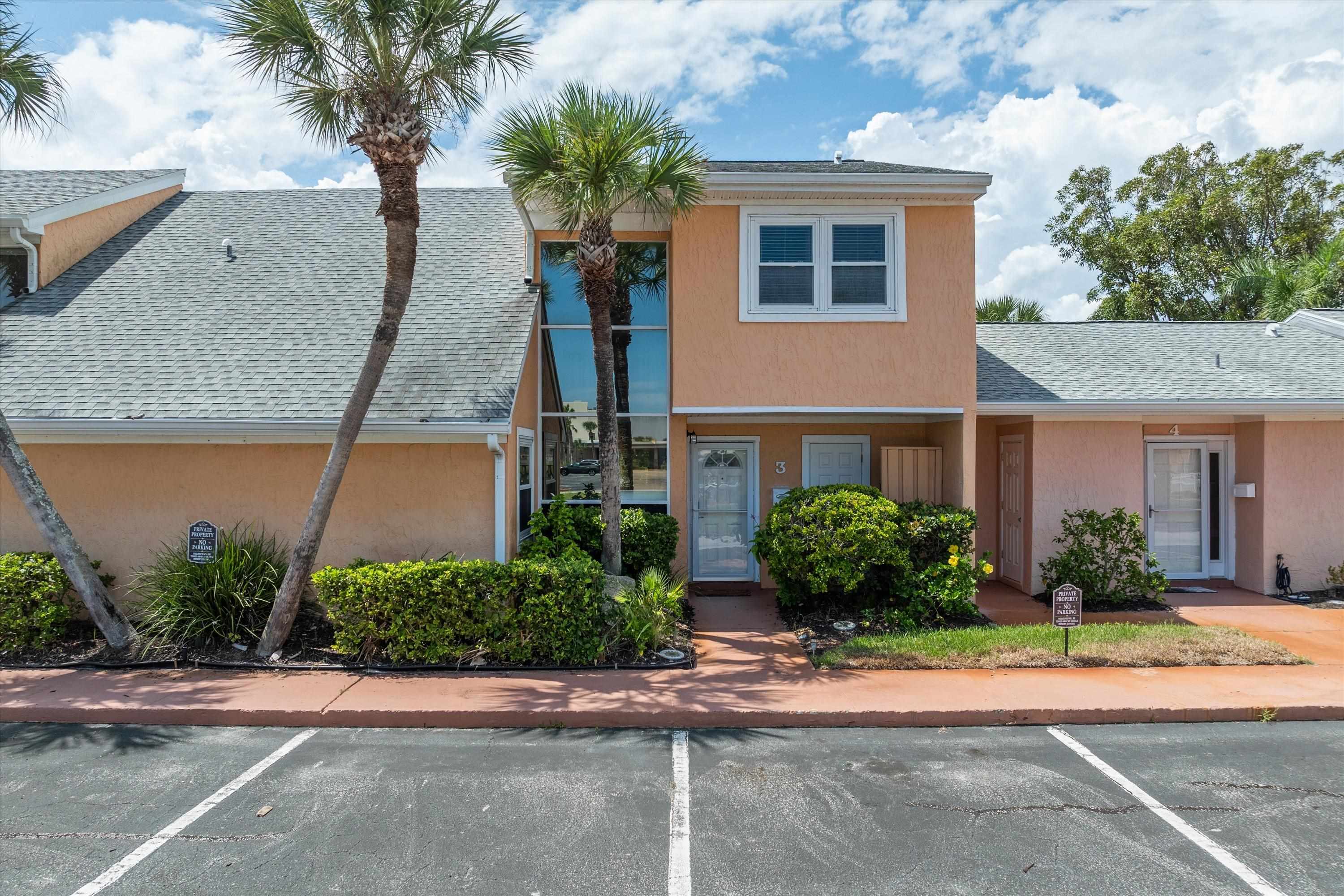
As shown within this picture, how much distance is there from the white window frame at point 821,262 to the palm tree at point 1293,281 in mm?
16166

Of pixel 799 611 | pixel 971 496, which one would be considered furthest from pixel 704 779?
pixel 971 496

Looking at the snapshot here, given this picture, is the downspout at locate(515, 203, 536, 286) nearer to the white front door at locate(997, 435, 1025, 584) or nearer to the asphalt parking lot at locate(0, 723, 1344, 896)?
the asphalt parking lot at locate(0, 723, 1344, 896)

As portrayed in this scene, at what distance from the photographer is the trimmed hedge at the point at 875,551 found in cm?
822

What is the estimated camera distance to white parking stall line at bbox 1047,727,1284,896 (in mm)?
3816

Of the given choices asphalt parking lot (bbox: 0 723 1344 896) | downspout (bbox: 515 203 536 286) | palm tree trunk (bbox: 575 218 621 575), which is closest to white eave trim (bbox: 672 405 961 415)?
palm tree trunk (bbox: 575 218 621 575)

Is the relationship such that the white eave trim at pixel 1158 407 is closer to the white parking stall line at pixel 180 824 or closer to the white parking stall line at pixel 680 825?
the white parking stall line at pixel 680 825

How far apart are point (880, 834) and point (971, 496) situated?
5.76 metres

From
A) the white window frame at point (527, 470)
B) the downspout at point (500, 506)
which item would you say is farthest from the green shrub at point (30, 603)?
the white window frame at point (527, 470)

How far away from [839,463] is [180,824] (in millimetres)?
8747

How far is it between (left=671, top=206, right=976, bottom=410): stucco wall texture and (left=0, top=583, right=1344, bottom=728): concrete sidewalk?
3.33 meters

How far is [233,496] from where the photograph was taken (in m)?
8.34

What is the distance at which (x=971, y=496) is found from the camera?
30.1ft

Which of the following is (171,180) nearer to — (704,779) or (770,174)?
(770,174)

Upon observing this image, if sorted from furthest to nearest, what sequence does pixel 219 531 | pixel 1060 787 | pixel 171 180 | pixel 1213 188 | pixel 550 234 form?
pixel 1213 188 → pixel 171 180 → pixel 550 234 → pixel 219 531 → pixel 1060 787
